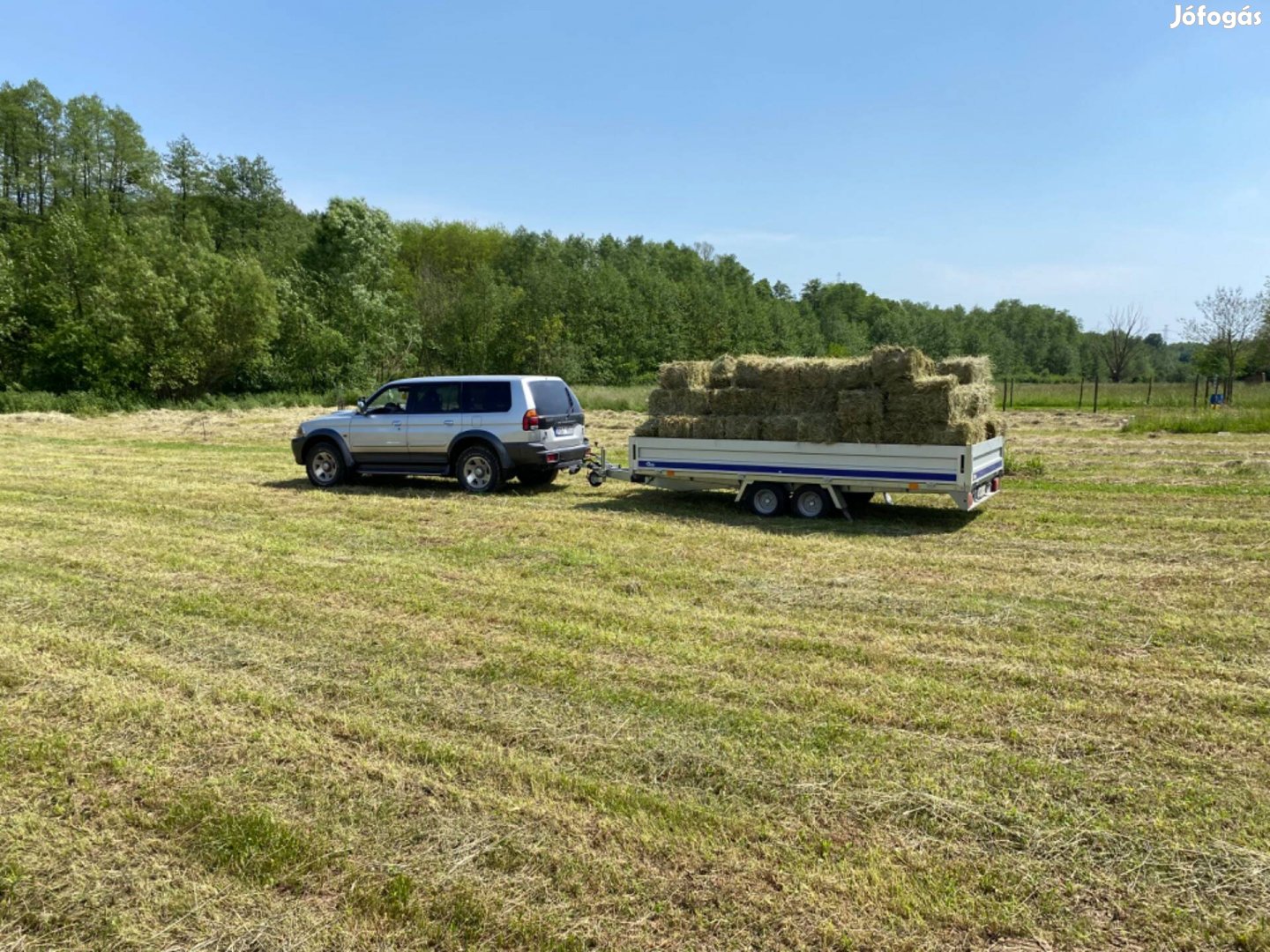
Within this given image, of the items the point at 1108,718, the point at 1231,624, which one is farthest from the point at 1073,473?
the point at 1108,718

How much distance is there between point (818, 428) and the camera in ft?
33.2

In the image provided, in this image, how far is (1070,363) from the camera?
92.6 meters

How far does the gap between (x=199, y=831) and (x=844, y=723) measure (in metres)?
2.96

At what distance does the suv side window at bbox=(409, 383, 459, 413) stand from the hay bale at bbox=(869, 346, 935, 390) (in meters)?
6.11

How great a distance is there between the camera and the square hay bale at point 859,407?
9781mm

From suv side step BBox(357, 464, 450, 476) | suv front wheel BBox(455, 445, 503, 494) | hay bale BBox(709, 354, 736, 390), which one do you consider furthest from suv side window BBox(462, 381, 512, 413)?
hay bale BBox(709, 354, 736, 390)

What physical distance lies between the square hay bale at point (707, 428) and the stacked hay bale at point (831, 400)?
0.04 feet

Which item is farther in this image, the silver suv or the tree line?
the tree line

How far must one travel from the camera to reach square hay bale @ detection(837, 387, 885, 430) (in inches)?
385

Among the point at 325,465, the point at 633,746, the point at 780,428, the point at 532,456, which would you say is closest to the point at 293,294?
the point at 325,465

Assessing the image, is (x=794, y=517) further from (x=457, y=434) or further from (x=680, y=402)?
(x=457, y=434)

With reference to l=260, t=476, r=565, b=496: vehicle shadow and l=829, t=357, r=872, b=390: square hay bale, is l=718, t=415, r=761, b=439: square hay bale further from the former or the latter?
l=260, t=476, r=565, b=496: vehicle shadow

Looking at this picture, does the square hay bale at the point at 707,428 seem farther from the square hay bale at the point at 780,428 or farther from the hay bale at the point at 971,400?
the hay bale at the point at 971,400

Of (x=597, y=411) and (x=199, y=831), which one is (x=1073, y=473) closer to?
(x=199, y=831)
